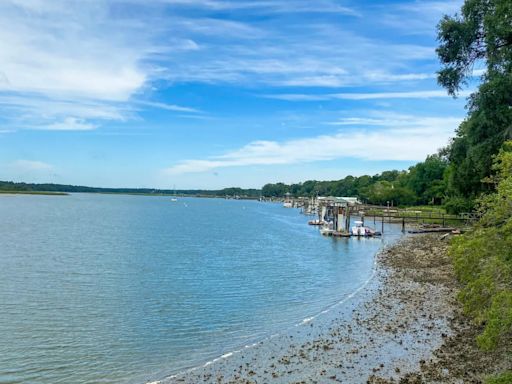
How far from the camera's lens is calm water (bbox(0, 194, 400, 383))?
18.0 metres

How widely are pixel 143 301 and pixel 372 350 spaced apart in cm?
1383

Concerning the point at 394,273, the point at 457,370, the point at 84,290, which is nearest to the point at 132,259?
the point at 84,290

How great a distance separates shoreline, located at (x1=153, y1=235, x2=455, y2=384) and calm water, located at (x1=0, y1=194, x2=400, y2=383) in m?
1.26

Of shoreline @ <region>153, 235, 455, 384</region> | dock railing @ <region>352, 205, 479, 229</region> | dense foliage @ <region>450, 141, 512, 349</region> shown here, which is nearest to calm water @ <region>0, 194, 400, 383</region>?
shoreline @ <region>153, 235, 455, 384</region>

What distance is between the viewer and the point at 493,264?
1194 centimetres

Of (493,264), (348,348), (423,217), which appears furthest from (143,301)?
(423,217)

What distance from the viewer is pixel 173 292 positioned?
29781 millimetres

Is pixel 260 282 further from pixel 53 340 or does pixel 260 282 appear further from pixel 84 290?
pixel 53 340

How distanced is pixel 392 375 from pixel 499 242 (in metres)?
5.67

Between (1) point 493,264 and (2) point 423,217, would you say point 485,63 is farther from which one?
(2) point 423,217

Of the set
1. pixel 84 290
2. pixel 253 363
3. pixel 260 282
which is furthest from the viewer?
pixel 260 282

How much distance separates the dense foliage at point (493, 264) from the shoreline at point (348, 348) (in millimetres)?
3747

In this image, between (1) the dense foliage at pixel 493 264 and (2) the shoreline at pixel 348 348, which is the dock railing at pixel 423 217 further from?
(1) the dense foliage at pixel 493 264

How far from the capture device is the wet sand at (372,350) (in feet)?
50.7
